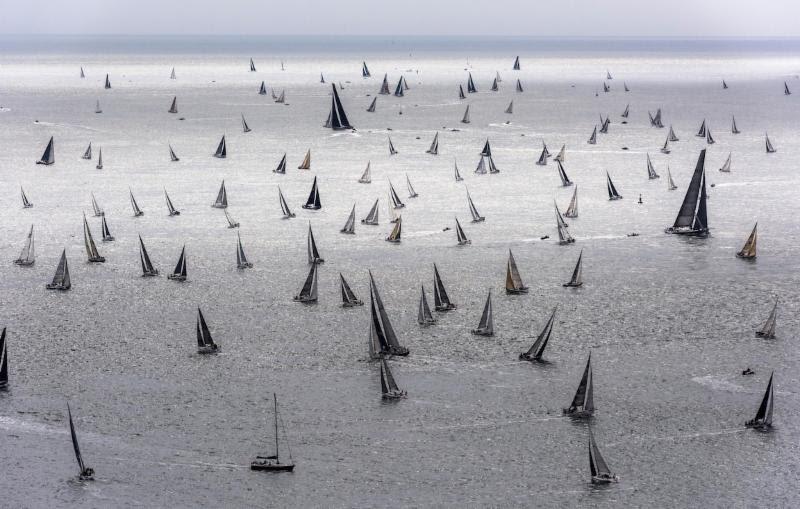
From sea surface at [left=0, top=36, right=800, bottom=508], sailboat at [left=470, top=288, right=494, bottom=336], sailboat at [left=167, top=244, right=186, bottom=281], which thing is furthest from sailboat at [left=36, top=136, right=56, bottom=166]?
sailboat at [left=470, top=288, right=494, bottom=336]

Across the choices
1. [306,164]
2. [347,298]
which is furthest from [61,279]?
[306,164]

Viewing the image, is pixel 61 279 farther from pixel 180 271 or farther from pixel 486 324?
pixel 486 324

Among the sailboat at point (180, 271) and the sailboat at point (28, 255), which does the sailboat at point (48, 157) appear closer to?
the sailboat at point (28, 255)

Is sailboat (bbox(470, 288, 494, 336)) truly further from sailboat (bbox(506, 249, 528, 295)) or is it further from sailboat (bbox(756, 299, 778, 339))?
sailboat (bbox(756, 299, 778, 339))

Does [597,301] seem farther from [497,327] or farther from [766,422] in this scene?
[766,422]

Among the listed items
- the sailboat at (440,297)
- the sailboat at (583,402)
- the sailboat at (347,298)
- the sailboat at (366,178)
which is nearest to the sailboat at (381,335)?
the sailboat at (440,297)
